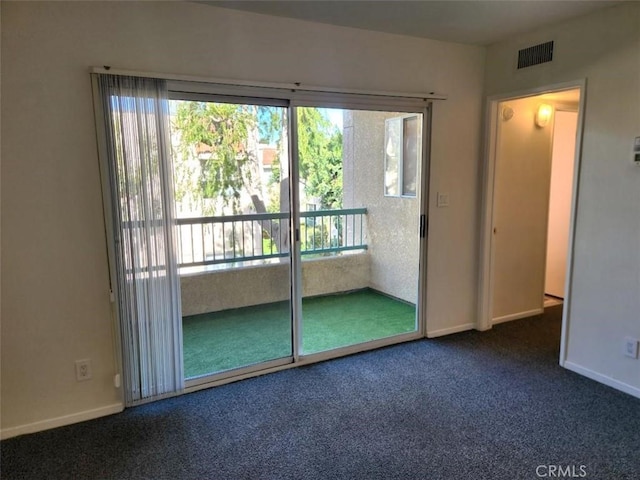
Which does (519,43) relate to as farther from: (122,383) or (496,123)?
(122,383)

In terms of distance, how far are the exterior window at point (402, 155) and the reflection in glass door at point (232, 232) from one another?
1.19 m

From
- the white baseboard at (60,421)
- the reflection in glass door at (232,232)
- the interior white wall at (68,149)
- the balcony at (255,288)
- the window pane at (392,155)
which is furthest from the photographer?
the window pane at (392,155)

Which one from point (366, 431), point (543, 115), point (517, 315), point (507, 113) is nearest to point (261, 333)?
point (366, 431)

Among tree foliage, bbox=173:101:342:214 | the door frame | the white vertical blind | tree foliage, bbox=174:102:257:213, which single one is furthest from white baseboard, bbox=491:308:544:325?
the white vertical blind

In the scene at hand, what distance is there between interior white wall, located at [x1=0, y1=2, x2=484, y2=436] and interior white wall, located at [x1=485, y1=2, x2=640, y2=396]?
5.95 feet

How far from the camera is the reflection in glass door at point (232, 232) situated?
2.83 m

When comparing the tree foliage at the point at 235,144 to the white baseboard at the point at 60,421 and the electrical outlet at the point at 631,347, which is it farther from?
the electrical outlet at the point at 631,347

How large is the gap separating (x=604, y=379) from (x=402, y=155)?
7.69 ft

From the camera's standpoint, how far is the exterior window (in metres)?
3.67

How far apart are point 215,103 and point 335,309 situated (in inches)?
82.9

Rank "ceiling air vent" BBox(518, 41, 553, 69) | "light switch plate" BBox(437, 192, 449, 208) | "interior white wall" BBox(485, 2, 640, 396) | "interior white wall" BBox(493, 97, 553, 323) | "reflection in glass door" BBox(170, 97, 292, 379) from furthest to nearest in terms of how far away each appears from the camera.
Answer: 1. "interior white wall" BBox(493, 97, 553, 323)
2. "light switch plate" BBox(437, 192, 449, 208)
3. "ceiling air vent" BBox(518, 41, 553, 69)
4. "reflection in glass door" BBox(170, 97, 292, 379)
5. "interior white wall" BBox(485, 2, 640, 396)

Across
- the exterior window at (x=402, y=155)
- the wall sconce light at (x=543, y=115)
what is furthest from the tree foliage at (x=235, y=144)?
the wall sconce light at (x=543, y=115)

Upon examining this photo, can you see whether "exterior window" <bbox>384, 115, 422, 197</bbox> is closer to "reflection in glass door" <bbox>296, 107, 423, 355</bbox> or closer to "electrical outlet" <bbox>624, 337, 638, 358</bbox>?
"reflection in glass door" <bbox>296, 107, 423, 355</bbox>

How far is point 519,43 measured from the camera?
3354 millimetres
